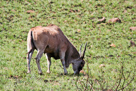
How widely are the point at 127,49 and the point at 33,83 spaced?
7.68 metres

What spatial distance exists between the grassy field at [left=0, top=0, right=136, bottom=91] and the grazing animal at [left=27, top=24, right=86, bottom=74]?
1.40 feet

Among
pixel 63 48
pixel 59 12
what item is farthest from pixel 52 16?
pixel 63 48

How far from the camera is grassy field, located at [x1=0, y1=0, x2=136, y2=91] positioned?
754 centimetres

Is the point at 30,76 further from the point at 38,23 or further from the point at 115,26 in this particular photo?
the point at 115,26

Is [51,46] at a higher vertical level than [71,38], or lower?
higher

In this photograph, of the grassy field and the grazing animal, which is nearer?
the grassy field

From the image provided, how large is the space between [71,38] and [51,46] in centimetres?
524

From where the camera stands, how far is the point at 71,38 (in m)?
13.8

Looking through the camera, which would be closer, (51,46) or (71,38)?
(51,46)

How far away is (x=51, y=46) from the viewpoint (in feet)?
28.3

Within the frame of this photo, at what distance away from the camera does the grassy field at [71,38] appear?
297 inches

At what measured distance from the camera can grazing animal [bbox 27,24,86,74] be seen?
810 cm

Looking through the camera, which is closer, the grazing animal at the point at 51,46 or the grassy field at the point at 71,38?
the grassy field at the point at 71,38

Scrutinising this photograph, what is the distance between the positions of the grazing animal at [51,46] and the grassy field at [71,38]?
43 cm
